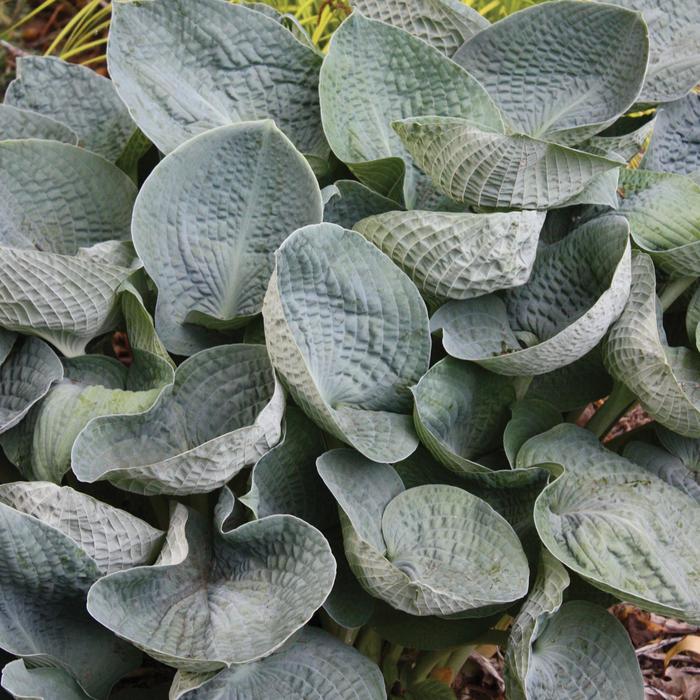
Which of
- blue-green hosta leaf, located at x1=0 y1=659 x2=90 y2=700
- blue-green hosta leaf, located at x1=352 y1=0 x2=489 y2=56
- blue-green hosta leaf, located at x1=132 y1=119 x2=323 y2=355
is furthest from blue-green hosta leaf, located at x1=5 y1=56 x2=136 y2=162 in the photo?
blue-green hosta leaf, located at x1=0 y1=659 x2=90 y2=700

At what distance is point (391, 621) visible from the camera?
97 cm

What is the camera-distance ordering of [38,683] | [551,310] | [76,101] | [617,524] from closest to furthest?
1. [38,683]
2. [617,524]
3. [551,310]
4. [76,101]

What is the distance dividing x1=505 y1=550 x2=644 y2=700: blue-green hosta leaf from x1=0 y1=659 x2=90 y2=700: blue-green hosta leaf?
381mm

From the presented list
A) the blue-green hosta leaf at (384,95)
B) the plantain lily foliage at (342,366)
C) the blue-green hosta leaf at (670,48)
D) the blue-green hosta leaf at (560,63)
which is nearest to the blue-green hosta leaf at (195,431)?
the plantain lily foliage at (342,366)

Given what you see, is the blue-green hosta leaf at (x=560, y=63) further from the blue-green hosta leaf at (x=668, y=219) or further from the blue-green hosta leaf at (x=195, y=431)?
the blue-green hosta leaf at (x=195, y=431)

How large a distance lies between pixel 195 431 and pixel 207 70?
40 cm

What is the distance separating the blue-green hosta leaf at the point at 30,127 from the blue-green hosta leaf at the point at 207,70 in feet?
0.41

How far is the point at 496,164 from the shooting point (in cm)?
88

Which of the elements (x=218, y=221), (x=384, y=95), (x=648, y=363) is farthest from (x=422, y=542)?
(x=384, y=95)

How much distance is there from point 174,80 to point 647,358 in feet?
1.83

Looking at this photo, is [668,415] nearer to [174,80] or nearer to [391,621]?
[391,621]

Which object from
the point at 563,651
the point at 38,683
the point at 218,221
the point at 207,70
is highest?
the point at 207,70

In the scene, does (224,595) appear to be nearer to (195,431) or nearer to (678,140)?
(195,431)

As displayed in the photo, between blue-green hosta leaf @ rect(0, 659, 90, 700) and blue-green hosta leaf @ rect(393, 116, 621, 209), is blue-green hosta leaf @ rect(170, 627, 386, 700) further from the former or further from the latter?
blue-green hosta leaf @ rect(393, 116, 621, 209)
